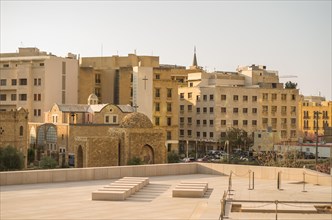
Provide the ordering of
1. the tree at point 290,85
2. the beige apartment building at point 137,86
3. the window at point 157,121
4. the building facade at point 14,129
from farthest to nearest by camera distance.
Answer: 1. the tree at point 290,85
2. the window at point 157,121
3. the beige apartment building at point 137,86
4. the building facade at point 14,129

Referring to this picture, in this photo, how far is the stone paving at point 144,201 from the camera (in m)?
16.3

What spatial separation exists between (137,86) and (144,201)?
164ft

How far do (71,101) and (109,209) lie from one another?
182ft

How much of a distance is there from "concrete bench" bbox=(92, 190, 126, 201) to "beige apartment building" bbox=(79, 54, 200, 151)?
146 feet

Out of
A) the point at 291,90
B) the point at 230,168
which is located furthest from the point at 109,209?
the point at 291,90

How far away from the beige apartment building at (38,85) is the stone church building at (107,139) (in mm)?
9789

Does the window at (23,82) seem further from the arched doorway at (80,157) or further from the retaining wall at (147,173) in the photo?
the retaining wall at (147,173)

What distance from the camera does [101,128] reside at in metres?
56.7

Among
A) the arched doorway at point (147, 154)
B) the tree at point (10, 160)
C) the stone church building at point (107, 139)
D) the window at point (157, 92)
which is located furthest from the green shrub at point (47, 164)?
the window at point (157, 92)

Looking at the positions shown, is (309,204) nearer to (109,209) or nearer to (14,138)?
(109,209)

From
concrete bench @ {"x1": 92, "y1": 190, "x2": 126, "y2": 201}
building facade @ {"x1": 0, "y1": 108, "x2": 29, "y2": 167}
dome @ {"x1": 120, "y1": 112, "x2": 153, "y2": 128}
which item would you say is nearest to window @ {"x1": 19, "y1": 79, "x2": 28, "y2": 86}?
building facade @ {"x1": 0, "y1": 108, "x2": 29, "y2": 167}

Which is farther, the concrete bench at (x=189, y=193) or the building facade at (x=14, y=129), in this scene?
the building facade at (x=14, y=129)

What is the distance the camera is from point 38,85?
67812 mm

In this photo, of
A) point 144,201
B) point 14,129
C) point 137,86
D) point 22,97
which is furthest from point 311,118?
point 144,201
